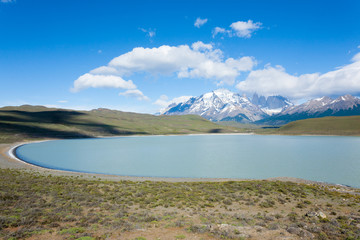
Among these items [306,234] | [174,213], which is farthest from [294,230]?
[174,213]

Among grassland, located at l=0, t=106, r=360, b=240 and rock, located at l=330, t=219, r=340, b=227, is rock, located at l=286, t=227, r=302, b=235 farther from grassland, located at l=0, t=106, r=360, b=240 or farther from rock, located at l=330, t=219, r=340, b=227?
rock, located at l=330, t=219, r=340, b=227

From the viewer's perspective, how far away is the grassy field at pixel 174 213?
18.4m

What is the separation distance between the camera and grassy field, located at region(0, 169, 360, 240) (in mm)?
18391

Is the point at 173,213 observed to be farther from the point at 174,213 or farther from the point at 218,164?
the point at 218,164

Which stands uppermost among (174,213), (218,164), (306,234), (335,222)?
(306,234)

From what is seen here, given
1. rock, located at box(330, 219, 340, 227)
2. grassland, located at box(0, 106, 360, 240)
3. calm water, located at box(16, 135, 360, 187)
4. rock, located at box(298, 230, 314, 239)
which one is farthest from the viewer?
calm water, located at box(16, 135, 360, 187)

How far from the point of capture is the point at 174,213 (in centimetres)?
2461

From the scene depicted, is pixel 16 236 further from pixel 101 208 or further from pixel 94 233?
pixel 101 208

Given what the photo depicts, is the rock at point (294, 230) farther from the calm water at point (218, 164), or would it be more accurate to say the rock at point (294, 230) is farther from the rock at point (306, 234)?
the calm water at point (218, 164)

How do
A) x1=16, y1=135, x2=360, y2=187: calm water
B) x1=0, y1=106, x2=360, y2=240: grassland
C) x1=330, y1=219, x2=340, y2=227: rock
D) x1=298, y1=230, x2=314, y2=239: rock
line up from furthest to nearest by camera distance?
x1=16, y1=135, x2=360, y2=187: calm water
x1=330, y1=219, x2=340, y2=227: rock
x1=0, y1=106, x2=360, y2=240: grassland
x1=298, y1=230, x2=314, y2=239: rock

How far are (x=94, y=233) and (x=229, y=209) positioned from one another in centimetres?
1636

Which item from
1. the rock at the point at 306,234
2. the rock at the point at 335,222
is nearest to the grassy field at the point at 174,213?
the rock at the point at 306,234

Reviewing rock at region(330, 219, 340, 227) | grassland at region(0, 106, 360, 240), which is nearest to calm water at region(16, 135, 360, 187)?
grassland at region(0, 106, 360, 240)

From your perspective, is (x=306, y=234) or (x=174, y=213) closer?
(x=306, y=234)
